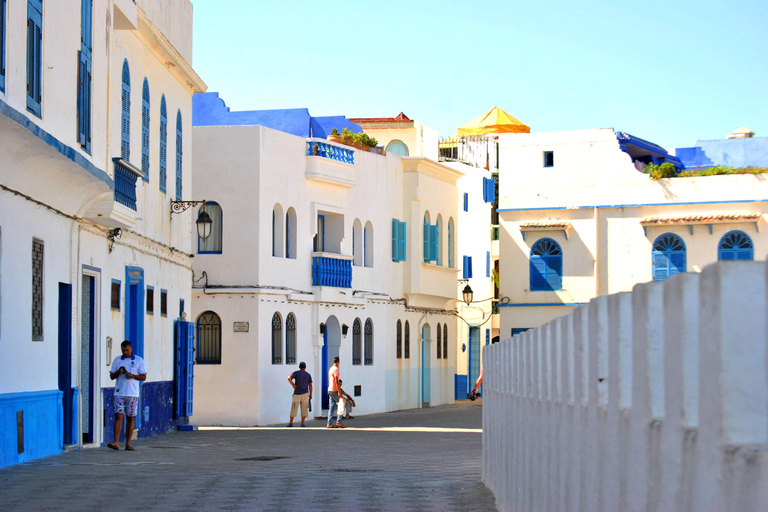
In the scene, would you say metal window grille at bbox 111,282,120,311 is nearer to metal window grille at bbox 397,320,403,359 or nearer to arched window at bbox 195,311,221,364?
arched window at bbox 195,311,221,364

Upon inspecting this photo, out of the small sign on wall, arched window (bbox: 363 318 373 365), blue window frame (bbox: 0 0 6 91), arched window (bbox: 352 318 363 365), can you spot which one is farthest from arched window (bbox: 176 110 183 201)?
arched window (bbox: 363 318 373 365)

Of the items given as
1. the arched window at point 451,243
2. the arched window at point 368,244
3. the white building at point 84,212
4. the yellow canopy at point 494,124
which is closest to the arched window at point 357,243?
the arched window at point 368,244

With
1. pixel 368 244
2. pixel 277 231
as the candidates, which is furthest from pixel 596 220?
pixel 277 231

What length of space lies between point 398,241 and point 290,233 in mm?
5914

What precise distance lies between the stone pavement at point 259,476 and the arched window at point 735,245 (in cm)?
1734

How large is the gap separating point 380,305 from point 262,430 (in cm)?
992

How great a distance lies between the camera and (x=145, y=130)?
69.1ft

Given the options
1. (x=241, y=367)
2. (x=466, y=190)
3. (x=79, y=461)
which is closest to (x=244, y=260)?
(x=241, y=367)

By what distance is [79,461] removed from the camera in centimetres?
1439

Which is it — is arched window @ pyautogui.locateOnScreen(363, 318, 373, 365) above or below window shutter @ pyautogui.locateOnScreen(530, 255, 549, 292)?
below

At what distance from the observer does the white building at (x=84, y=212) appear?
1359cm

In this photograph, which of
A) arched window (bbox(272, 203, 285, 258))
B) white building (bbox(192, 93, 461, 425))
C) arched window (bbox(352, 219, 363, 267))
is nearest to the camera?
white building (bbox(192, 93, 461, 425))

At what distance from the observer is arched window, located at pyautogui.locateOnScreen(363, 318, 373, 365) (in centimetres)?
3425

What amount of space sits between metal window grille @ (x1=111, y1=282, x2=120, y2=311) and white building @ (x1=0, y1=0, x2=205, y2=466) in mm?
68
